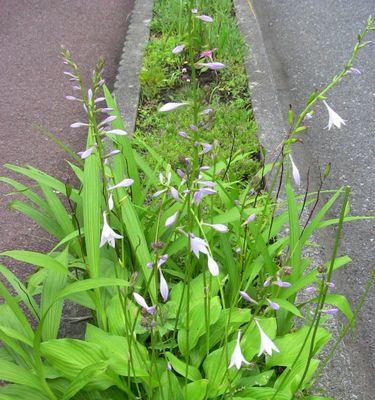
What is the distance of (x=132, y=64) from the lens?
3.88m

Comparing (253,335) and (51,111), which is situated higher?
(253,335)

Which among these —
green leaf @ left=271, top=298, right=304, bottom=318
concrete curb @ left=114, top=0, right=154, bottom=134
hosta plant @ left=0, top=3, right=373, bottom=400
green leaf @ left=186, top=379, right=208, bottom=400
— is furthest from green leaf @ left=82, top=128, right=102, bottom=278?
concrete curb @ left=114, top=0, right=154, bottom=134

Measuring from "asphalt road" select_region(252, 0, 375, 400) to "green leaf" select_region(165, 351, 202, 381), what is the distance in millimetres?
528

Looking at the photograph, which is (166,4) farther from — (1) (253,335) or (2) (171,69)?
(1) (253,335)

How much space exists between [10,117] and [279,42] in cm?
233

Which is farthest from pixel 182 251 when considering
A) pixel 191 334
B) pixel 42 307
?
pixel 42 307

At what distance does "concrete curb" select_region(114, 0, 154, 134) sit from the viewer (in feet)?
11.0

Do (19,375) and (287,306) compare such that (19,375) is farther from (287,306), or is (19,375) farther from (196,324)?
(287,306)

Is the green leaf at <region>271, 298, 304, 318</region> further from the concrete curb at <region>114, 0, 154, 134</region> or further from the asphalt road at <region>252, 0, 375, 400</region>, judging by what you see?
the concrete curb at <region>114, 0, 154, 134</region>

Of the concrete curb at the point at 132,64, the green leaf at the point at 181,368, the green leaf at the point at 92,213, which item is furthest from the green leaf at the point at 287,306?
the concrete curb at the point at 132,64

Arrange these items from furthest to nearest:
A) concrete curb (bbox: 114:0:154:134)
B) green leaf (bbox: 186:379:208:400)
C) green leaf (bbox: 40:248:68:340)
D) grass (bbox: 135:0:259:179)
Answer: concrete curb (bbox: 114:0:154:134), grass (bbox: 135:0:259:179), green leaf (bbox: 40:248:68:340), green leaf (bbox: 186:379:208:400)

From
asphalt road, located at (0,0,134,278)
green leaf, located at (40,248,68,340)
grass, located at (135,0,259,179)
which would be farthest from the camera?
asphalt road, located at (0,0,134,278)

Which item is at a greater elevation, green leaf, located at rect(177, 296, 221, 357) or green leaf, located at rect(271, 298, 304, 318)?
green leaf, located at rect(271, 298, 304, 318)

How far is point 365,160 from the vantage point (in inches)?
131
